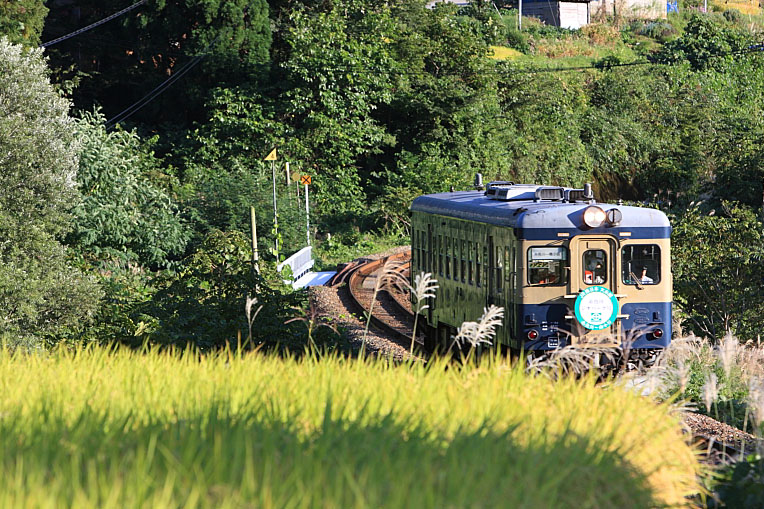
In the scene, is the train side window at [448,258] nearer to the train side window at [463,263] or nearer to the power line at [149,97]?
the train side window at [463,263]

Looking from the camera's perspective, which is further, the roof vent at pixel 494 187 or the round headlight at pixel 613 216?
the roof vent at pixel 494 187

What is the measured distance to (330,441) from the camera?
16.0 ft

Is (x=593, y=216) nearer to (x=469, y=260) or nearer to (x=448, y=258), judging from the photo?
(x=469, y=260)

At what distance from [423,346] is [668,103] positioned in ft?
135

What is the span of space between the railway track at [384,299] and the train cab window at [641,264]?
455 centimetres

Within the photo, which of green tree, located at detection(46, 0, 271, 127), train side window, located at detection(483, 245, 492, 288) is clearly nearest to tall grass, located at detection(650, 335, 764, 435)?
train side window, located at detection(483, 245, 492, 288)

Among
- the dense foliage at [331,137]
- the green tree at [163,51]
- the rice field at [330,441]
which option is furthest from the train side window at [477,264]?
the green tree at [163,51]

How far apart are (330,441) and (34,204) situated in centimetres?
1701

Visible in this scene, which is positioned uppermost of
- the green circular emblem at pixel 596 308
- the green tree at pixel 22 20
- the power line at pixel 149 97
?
the green tree at pixel 22 20

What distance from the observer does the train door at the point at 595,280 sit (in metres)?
12.5

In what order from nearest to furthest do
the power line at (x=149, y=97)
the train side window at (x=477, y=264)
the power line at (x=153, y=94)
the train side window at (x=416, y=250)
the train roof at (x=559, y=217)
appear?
1. the train roof at (x=559, y=217)
2. the train side window at (x=477, y=264)
3. the train side window at (x=416, y=250)
4. the power line at (x=153, y=94)
5. the power line at (x=149, y=97)

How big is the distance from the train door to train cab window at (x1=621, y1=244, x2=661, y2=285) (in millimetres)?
178

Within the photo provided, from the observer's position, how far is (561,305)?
12617 mm

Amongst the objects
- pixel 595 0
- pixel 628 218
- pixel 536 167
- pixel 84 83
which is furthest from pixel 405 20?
pixel 595 0
